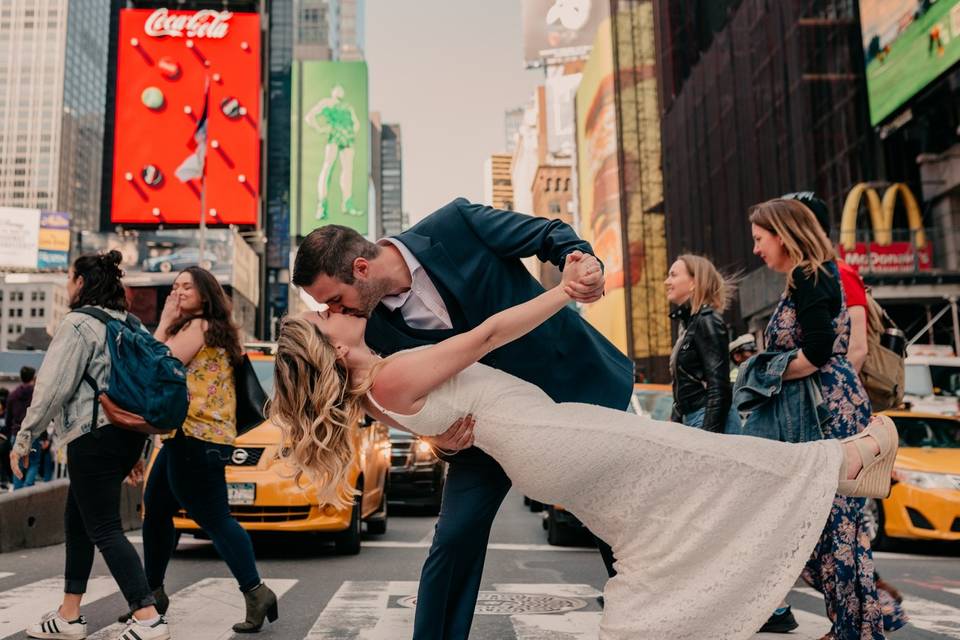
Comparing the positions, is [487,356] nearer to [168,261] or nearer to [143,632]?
[143,632]

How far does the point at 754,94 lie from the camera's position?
38.0 meters

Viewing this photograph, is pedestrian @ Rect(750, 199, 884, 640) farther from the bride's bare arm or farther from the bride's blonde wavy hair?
the bride's blonde wavy hair

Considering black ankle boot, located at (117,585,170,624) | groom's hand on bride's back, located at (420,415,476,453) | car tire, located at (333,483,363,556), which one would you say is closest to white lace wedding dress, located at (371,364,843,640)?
groom's hand on bride's back, located at (420,415,476,453)

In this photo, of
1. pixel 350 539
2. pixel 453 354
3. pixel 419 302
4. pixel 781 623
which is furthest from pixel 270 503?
pixel 453 354

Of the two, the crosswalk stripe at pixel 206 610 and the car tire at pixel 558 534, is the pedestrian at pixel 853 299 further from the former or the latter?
the car tire at pixel 558 534

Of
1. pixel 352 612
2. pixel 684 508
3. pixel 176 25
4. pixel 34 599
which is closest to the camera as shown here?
pixel 684 508

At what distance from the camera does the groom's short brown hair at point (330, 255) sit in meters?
2.96

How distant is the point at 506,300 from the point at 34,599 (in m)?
3.73

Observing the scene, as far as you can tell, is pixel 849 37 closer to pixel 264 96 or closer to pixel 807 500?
pixel 807 500

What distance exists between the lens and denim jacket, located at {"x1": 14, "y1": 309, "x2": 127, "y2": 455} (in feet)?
13.8

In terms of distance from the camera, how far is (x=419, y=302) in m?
3.18

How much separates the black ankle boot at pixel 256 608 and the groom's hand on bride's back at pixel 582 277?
2.60 meters

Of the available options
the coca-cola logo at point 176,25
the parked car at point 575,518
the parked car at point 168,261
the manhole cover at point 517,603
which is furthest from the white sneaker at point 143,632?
the coca-cola logo at point 176,25

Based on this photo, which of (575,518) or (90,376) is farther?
(575,518)
